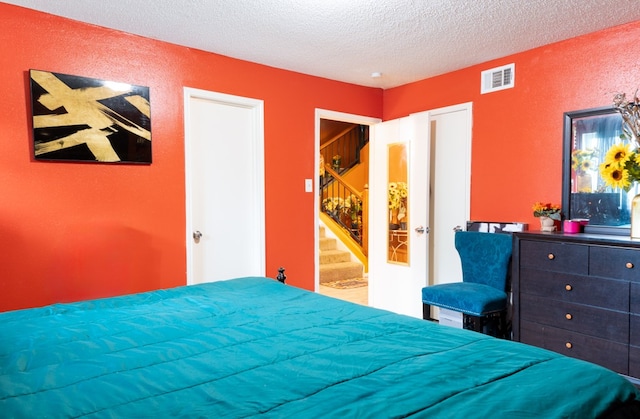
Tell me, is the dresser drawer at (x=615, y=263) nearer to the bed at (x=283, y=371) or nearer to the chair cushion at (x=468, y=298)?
the chair cushion at (x=468, y=298)

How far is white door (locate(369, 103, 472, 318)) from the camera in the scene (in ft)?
13.0

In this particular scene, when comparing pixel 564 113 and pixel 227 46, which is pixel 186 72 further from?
pixel 564 113

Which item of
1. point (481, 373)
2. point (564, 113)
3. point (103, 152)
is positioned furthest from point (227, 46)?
point (481, 373)

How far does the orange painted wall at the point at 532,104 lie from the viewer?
297 cm

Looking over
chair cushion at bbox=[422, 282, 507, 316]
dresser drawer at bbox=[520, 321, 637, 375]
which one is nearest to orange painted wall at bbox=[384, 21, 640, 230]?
chair cushion at bbox=[422, 282, 507, 316]

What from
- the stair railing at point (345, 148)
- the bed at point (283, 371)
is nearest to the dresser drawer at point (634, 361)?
the bed at point (283, 371)

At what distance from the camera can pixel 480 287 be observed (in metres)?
3.28

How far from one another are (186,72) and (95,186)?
1157 mm

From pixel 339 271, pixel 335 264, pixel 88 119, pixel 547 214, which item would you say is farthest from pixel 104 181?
pixel 335 264

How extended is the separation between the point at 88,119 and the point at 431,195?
311 cm

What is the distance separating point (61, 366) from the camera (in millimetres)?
1232

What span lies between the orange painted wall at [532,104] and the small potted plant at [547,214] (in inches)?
5.6

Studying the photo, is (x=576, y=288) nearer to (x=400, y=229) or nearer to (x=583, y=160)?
(x=583, y=160)

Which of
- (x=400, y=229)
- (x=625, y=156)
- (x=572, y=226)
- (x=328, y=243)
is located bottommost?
(x=328, y=243)
